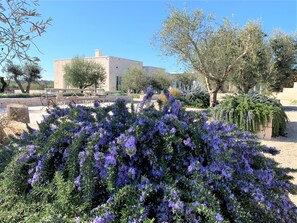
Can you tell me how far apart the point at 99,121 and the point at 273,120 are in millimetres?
6028

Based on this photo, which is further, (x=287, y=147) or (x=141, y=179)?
(x=287, y=147)

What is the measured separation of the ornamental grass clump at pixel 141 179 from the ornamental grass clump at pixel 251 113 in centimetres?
487

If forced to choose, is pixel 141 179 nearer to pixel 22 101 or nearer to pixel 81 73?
pixel 22 101

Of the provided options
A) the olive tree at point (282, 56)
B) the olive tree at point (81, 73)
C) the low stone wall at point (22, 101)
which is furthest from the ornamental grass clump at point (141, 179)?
the olive tree at point (81, 73)

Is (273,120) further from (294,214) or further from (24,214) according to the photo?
(24,214)

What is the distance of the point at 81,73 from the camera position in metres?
30.2

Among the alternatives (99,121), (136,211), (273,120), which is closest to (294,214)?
(136,211)

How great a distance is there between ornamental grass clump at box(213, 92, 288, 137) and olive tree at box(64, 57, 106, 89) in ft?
84.3

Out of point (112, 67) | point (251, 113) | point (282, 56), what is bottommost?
point (251, 113)

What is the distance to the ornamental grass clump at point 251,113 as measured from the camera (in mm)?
6359

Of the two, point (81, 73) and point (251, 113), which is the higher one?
point (81, 73)

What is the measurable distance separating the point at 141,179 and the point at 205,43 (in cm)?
1381

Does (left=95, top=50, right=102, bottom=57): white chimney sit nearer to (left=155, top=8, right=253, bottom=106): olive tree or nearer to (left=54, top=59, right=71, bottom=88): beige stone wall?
(left=54, top=59, right=71, bottom=88): beige stone wall

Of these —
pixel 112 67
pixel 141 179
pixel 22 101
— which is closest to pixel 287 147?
pixel 141 179
